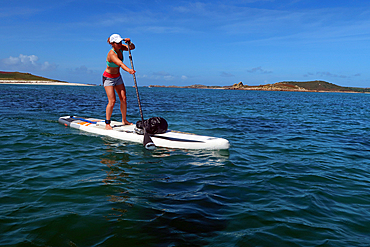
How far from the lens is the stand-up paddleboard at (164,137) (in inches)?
301

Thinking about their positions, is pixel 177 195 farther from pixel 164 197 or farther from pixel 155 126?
pixel 155 126

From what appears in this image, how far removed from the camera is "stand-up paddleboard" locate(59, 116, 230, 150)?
25.1ft

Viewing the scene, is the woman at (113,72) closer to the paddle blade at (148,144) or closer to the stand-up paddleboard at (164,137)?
the stand-up paddleboard at (164,137)

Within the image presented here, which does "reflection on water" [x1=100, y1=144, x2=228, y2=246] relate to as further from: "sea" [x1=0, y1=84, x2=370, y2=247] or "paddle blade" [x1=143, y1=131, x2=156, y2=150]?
"paddle blade" [x1=143, y1=131, x2=156, y2=150]

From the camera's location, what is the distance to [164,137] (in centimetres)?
816

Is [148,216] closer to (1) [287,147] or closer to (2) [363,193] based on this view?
(2) [363,193]

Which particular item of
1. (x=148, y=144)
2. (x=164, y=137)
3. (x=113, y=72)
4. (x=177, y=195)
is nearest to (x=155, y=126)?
(x=164, y=137)

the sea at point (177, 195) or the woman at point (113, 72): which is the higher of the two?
the woman at point (113, 72)

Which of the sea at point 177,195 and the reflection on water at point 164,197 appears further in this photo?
the reflection on water at point 164,197

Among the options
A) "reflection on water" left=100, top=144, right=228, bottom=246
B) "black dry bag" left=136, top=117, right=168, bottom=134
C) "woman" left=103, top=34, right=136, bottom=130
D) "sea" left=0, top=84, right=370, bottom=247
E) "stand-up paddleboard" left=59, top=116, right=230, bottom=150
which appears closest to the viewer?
"sea" left=0, top=84, right=370, bottom=247

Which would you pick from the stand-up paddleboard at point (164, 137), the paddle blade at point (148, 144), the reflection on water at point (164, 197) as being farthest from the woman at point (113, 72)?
the reflection on water at point (164, 197)

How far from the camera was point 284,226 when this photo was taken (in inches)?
146

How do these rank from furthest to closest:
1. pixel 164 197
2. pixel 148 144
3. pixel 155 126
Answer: pixel 155 126 < pixel 148 144 < pixel 164 197

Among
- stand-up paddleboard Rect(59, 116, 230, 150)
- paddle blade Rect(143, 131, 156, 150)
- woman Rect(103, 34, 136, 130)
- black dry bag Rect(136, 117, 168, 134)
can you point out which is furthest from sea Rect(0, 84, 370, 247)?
woman Rect(103, 34, 136, 130)
